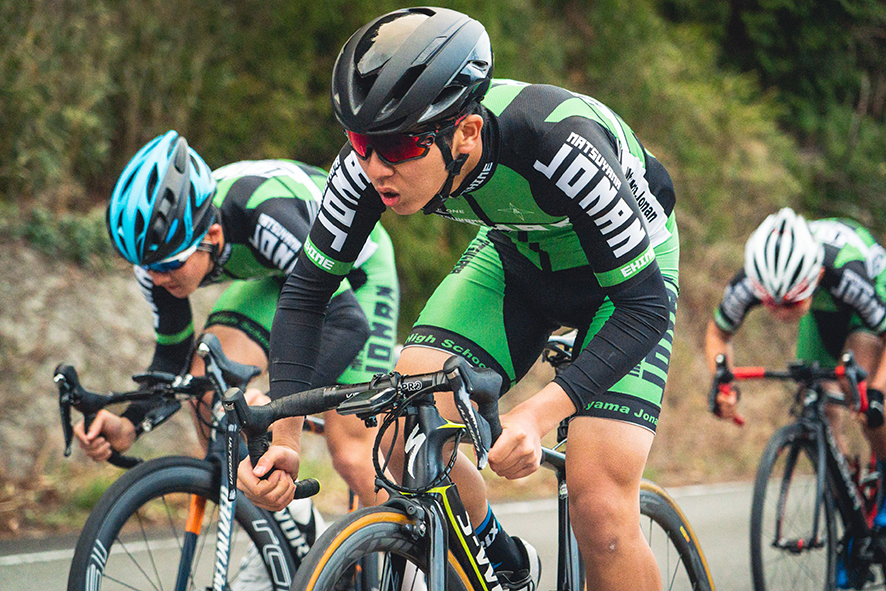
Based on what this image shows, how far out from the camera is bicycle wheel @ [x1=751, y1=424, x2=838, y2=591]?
181 inches

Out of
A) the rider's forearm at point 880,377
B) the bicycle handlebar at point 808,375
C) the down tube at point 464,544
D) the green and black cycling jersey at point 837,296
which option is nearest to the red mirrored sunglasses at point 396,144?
the down tube at point 464,544

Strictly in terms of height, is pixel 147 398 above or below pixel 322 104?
below

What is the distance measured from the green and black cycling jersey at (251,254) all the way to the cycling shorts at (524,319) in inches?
30.3

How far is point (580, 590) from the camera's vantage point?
2.93 m

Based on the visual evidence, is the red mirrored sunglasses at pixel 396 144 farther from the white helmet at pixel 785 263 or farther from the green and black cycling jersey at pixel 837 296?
the green and black cycling jersey at pixel 837 296

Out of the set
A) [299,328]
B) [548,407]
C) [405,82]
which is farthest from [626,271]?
[299,328]

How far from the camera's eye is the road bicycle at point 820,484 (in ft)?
15.1

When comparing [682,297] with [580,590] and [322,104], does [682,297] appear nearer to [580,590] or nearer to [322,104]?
[322,104]

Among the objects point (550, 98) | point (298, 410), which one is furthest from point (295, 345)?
point (550, 98)

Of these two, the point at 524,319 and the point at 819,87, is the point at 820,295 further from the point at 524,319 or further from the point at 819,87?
the point at 819,87

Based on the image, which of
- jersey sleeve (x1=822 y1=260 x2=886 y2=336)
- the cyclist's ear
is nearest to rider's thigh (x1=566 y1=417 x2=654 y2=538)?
the cyclist's ear

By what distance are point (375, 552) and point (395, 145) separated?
101cm

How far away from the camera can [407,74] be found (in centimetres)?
216

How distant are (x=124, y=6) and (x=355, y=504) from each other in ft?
22.3
